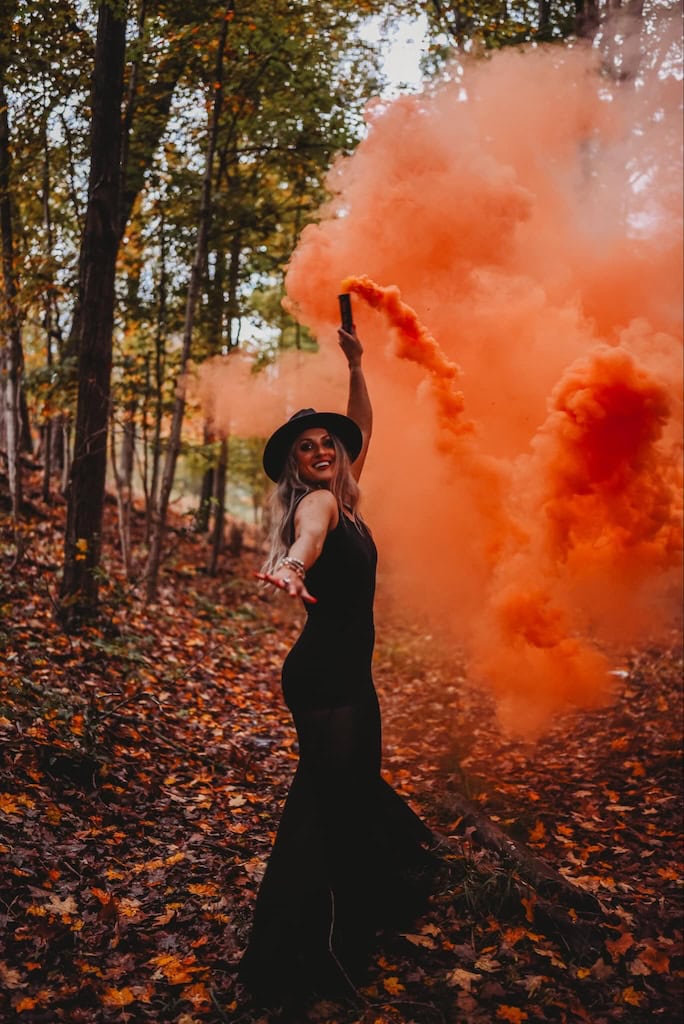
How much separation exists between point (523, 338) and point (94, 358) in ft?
16.1

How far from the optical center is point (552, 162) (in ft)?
30.1

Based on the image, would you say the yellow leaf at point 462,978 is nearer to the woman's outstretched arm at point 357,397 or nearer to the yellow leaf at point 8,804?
the woman's outstretched arm at point 357,397

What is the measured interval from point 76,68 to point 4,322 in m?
2.89

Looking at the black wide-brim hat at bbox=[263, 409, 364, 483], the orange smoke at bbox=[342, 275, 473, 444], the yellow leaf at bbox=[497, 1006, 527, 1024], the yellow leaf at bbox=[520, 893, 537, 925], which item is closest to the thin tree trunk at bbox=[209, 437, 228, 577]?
the orange smoke at bbox=[342, 275, 473, 444]

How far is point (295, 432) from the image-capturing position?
11.9 ft

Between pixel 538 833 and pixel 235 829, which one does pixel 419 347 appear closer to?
pixel 538 833

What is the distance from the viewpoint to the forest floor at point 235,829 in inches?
138

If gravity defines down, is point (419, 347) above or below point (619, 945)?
above

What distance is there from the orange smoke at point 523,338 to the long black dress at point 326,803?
2698mm

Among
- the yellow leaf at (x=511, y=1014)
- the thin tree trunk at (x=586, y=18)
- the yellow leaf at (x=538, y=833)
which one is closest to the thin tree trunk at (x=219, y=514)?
the thin tree trunk at (x=586, y=18)

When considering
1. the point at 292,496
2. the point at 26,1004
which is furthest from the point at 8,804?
the point at 292,496

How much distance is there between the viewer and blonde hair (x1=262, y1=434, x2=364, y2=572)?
3.43 m

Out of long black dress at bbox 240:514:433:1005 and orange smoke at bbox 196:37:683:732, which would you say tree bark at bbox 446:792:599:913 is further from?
orange smoke at bbox 196:37:683:732

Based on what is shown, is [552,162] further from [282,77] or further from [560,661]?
[560,661]
